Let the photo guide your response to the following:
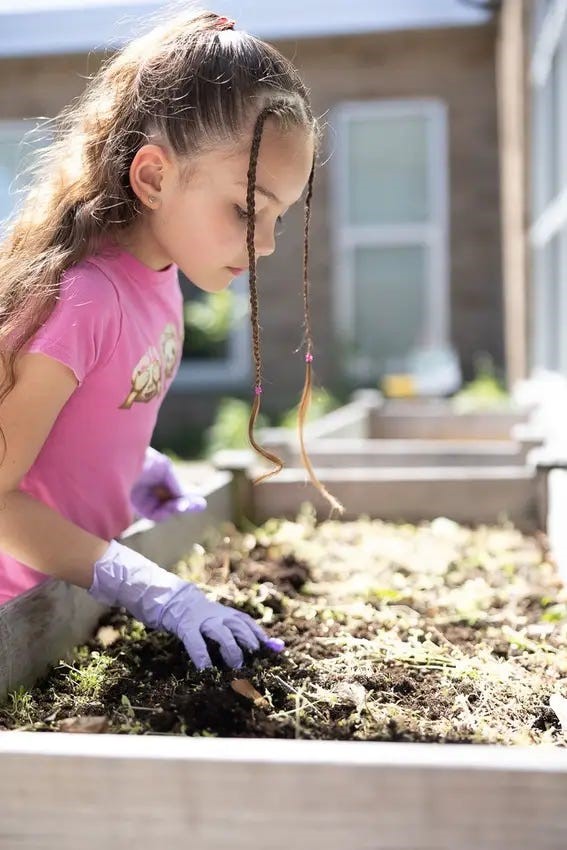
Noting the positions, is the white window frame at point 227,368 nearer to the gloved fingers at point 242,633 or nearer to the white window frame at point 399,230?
the white window frame at point 399,230

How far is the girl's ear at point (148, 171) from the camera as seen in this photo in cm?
131

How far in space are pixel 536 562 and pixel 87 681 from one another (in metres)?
1.19

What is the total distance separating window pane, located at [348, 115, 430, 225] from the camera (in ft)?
28.0

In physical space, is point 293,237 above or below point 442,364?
above

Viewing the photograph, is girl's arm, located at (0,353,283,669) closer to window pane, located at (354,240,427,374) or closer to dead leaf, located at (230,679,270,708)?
dead leaf, located at (230,679,270,708)

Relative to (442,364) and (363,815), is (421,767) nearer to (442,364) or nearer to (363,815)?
(363,815)

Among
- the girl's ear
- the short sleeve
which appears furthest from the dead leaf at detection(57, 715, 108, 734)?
the girl's ear

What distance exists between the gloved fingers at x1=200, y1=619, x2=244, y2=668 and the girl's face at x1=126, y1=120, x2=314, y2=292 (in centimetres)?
49

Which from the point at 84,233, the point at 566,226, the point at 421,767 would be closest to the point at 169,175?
the point at 84,233

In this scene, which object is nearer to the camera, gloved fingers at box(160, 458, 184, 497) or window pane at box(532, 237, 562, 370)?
gloved fingers at box(160, 458, 184, 497)

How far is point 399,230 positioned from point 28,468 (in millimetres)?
7704

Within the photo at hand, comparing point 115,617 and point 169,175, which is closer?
point 169,175

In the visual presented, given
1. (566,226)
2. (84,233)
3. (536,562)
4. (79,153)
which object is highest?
(566,226)

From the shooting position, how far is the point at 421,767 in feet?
2.54
